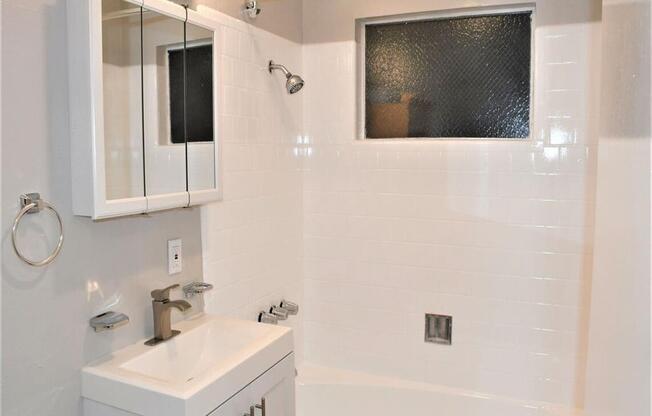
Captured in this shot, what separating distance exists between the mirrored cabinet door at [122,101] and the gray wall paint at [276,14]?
0.60 meters

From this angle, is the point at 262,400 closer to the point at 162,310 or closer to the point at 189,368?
the point at 189,368

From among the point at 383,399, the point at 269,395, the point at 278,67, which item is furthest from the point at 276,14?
the point at 383,399

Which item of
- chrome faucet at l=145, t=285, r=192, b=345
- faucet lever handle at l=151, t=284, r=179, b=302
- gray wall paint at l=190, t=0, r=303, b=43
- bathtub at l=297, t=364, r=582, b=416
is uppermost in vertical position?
gray wall paint at l=190, t=0, r=303, b=43

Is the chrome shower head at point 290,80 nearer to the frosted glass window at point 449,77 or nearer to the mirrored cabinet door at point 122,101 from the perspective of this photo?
the frosted glass window at point 449,77

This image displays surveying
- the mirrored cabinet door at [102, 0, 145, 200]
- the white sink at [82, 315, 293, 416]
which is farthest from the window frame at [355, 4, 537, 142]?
the mirrored cabinet door at [102, 0, 145, 200]

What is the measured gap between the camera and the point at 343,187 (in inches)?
114

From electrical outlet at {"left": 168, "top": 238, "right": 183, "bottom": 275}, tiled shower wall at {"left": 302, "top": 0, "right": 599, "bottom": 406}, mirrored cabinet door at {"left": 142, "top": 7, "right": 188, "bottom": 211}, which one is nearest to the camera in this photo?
mirrored cabinet door at {"left": 142, "top": 7, "right": 188, "bottom": 211}

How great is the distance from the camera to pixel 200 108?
6.52 ft

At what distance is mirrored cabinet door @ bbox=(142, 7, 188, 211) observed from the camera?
1747mm

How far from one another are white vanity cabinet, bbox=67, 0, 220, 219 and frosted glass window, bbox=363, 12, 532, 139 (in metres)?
1.10

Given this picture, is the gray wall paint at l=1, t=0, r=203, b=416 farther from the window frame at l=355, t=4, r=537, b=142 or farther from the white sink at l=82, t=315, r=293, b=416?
the window frame at l=355, t=4, r=537, b=142

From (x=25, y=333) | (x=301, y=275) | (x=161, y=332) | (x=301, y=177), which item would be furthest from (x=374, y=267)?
(x=25, y=333)

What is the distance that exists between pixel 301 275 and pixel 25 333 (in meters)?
1.68

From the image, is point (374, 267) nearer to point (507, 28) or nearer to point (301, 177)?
point (301, 177)
